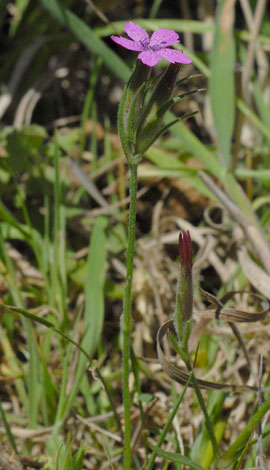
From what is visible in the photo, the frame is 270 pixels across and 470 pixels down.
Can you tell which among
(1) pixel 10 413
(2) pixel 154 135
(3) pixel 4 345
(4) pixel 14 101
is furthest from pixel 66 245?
(2) pixel 154 135

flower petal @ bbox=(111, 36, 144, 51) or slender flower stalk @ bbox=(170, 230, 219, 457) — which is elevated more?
flower petal @ bbox=(111, 36, 144, 51)

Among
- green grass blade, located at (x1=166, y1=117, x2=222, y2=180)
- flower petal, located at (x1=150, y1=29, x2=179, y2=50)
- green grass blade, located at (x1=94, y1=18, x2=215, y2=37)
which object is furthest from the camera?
green grass blade, located at (x1=94, y1=18, x2=215, y2=37)

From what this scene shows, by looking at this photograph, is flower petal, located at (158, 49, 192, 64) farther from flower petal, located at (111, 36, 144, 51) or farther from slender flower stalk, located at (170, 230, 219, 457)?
slender flower stalk, located at (170, 230, 219, 457)

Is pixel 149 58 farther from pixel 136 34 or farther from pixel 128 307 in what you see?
pixel 128 307

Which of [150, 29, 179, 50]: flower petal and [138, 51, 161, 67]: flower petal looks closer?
[138, 51, 161, 67]: flower petal

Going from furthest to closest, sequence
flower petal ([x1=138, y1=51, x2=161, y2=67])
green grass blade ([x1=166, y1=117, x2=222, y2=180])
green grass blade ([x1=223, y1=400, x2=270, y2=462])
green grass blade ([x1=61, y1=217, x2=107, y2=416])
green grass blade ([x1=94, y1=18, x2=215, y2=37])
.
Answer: green grass blade ([x1=94, y1=18, x2=215, y2=37]) → green grass blade ([x1=166, y1=117, x2=222, y2=180]) → green grass blade ([x1=61, y1=217, x2=107, y2=416]) → green grass blade ([x1=223, y1=400, x2=270, y2=462]) → flower petal ([x1=138, y1=51, x2=161, y2=67])

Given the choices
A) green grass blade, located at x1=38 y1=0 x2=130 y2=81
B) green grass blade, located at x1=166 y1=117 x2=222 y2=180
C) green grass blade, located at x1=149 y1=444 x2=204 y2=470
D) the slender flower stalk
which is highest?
green grass blade, located at x1=38 y1=0 x2=130 y2=81

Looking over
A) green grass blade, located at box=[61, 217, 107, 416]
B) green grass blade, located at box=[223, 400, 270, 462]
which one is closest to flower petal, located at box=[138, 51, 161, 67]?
green grass blade, located at box=[223, 400, 270, 462]
